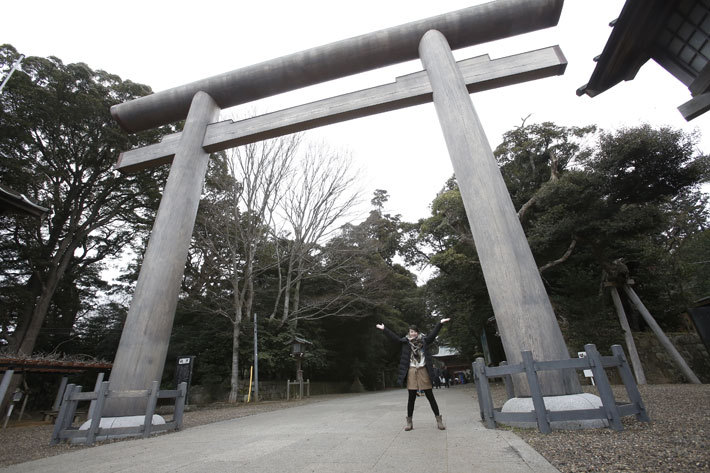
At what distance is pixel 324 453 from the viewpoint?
298 centimetres

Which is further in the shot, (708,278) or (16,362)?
(708,278)

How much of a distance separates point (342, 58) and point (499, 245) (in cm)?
509

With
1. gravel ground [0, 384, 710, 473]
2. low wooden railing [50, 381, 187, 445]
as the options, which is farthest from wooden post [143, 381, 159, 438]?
gravel ground [0, 384, 710, 473]

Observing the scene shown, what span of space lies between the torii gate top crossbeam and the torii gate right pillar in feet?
4.02

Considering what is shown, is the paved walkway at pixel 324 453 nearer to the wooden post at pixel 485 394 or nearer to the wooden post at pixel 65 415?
the wooden post at pixel 485 394

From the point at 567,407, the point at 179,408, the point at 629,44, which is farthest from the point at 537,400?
the point at 179,408

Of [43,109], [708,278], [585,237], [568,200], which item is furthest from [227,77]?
[708,278]

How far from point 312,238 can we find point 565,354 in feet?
38.9

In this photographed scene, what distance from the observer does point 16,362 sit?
8.38 m

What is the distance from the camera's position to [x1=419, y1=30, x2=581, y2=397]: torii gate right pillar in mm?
3789

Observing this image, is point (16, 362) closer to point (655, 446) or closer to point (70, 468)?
point (70, 468)

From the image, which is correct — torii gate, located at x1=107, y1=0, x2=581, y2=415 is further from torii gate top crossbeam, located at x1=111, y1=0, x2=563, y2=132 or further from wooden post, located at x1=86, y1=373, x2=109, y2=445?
wooden post, located at x1=86, y1=373, x2=109, y2=445

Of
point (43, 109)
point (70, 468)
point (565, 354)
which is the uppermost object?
point (43, 109)

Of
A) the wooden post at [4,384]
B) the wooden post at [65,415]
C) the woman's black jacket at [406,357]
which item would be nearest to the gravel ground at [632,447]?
the woman's black jacket at [406,357]
